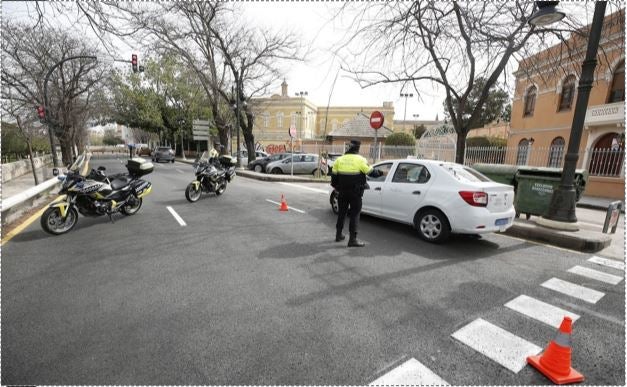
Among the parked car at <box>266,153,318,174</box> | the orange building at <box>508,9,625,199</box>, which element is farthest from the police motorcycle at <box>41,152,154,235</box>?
the orange building at <box>508,9,625,199</box>

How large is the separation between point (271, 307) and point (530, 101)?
888 inches

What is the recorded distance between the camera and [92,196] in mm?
5746

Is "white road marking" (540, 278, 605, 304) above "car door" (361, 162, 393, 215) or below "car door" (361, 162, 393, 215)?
below

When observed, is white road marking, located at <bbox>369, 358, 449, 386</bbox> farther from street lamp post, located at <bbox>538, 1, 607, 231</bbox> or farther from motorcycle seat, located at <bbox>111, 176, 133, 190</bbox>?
motorcycle seat, located at <bbox>111, 176, 133, 190</bbox>

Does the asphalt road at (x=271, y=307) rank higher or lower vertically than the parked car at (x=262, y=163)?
lower

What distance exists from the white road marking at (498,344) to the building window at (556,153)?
48.6 ft

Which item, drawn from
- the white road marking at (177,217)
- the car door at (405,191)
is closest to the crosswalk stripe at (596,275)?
the car door at (405,191)

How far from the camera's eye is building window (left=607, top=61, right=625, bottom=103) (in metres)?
13.6

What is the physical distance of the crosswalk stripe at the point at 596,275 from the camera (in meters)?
4.02

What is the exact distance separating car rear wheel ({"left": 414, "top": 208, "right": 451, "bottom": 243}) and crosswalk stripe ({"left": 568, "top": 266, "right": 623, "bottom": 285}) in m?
1.79

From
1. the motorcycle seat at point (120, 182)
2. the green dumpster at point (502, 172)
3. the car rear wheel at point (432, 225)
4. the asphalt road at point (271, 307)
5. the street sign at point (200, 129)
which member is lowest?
the asphalt road at point (271, 307)

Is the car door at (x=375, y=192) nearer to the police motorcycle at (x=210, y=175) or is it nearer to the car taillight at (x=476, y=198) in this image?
the car taillight at (x=476, y=198)

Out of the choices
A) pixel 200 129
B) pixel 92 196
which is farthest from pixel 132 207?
pixel 200 129

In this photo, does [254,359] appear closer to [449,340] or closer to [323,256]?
[449,340]
